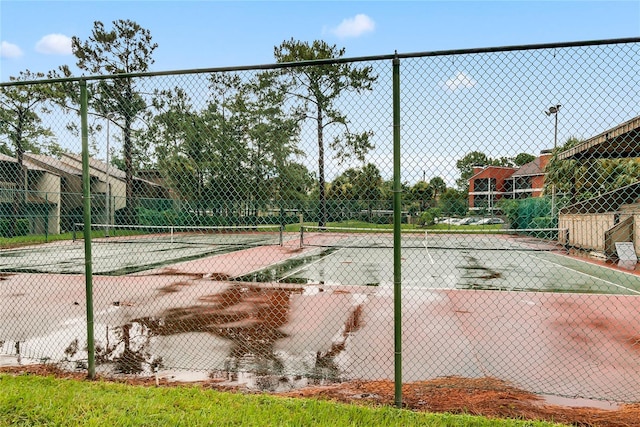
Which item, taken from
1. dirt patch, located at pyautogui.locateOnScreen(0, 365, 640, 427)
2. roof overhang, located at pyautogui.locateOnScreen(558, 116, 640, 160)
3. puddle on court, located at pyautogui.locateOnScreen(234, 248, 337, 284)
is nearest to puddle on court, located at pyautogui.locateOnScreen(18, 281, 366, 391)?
dirt patch, located at pyautogui.locateOnScreen(0, 365, 640, 427)

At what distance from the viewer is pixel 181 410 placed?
3383 millimetres

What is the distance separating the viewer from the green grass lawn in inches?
126

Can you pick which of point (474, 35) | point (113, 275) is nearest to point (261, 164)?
point (474, 35)

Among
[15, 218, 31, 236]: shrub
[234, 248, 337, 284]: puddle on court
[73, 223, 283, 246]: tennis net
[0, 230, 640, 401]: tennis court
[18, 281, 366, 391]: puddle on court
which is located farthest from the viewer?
[15, 218, 31, 236]: shrub

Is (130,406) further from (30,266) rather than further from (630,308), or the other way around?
(30,266)

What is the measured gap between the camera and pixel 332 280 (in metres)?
11.6

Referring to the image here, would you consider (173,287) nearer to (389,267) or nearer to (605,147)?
(389,267)

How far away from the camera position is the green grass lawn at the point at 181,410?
10.5 ft

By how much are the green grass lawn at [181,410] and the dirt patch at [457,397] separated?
33cm

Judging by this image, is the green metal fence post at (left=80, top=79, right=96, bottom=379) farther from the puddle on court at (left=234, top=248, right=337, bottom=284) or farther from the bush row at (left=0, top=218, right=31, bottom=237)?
the bush row at (left=0, top=218, right=31, bottom=237)

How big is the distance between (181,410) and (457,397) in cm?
242

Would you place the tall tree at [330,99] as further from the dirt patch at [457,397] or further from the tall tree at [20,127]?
the tall tree at [20,127]

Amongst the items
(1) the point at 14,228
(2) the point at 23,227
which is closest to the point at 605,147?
(1) the point at 14,228

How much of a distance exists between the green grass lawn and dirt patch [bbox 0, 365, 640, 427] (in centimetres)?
33
